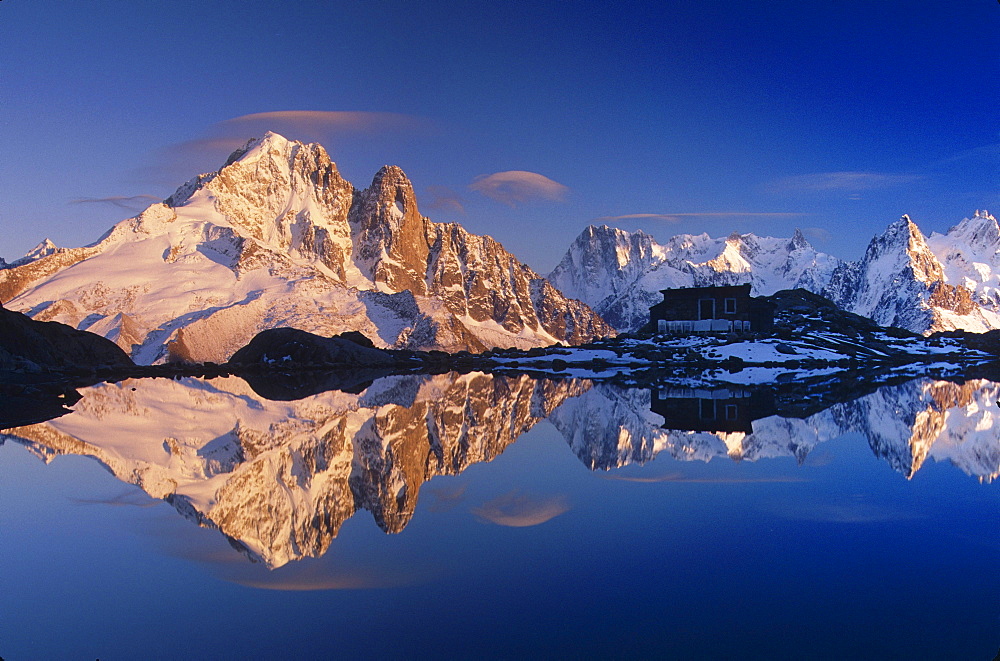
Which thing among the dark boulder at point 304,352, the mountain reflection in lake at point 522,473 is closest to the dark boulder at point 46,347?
the dark boulder at point 304,352

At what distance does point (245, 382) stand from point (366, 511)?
42.1m

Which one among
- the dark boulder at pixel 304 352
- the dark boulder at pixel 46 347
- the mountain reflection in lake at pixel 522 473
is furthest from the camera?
the dark boulder at pixel 304 352

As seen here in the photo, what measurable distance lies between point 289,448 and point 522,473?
19.8 feet

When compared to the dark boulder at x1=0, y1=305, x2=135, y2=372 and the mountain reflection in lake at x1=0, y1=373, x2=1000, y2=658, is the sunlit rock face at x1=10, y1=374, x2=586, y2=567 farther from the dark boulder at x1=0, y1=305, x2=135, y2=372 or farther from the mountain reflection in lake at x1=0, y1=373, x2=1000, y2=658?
the dark boulder at x1=0, y1=305, x2=135, y2=372

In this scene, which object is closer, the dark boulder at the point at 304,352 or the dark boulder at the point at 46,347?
the dark boulder at the point at 46,347

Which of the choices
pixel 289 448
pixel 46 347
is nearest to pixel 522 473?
pixel 289 448

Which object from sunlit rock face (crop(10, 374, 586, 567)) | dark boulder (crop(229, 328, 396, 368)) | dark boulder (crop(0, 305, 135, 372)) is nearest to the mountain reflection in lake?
sunlit rock face (crop(10, 374, 586, 567))

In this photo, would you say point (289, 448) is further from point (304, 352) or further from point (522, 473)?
point (304, 352)

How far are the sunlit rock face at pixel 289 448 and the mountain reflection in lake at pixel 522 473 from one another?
69 mm

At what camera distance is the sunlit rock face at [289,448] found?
12.7 meters

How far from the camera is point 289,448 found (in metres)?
19.6

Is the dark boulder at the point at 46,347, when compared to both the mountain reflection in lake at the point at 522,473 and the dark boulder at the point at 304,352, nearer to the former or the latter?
the dark boulder at the point at 304,352

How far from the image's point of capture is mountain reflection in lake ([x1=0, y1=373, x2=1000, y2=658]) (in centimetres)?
1006

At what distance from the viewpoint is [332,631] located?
8.27 meters
